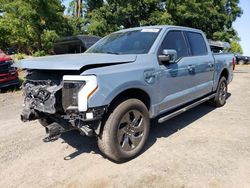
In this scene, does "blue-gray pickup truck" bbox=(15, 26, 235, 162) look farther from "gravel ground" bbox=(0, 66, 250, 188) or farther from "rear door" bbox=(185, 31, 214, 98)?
"gravel ground" bbox=(0, 66, 250, 188)

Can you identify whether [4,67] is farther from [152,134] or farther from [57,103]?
[57,103]

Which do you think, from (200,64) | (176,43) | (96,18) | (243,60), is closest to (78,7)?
(96,18)

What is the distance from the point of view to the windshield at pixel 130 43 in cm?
490

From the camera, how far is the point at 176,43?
5480 mm

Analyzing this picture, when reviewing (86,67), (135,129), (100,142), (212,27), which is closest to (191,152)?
(135,129)

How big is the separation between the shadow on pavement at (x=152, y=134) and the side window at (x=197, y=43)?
143 centimetres

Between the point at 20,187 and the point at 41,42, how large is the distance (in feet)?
47.0

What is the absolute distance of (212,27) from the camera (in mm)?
31391

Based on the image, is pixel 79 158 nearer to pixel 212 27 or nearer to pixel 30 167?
pixel 30 167

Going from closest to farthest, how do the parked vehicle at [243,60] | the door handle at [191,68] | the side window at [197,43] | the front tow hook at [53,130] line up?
the front tow hook at [53,130], the door handle at [191,68], the side window at [197,43], the parked vehicle at [243,60]

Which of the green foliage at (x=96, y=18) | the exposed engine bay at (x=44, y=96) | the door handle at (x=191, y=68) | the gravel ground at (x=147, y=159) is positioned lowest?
the gravel ground at (x=147, y=159)

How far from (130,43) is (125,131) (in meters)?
1.63

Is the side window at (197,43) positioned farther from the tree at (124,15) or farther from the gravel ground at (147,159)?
the tree at (124,15)

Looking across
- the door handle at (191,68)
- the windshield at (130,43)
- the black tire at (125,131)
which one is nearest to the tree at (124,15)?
the windshield at (130,43)
